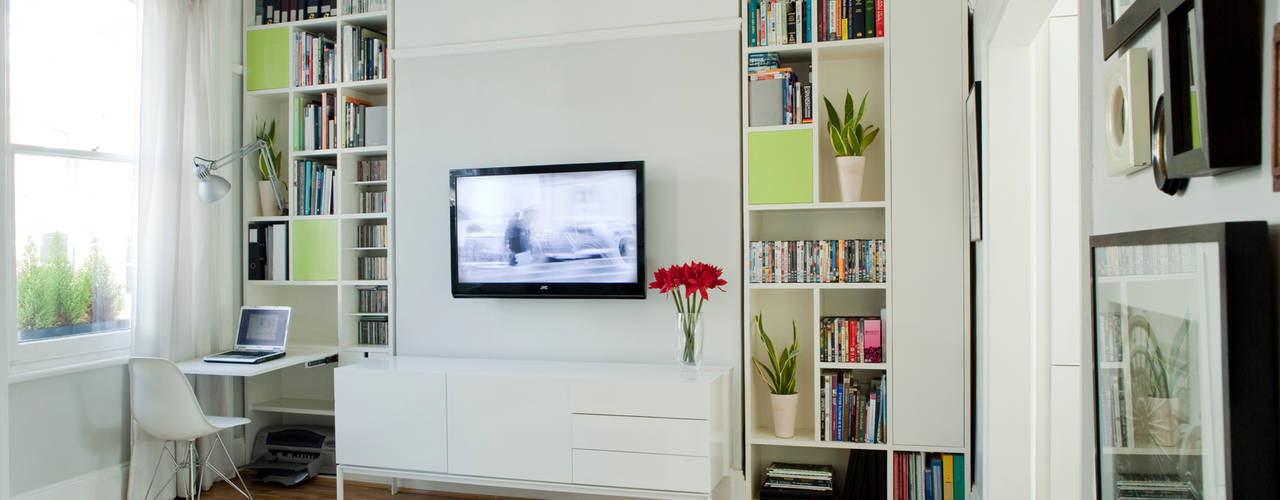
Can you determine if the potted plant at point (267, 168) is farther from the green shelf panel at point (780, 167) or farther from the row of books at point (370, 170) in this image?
the green shelf panel at point (780, 167)

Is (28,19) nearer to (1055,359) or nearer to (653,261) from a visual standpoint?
(653,261)

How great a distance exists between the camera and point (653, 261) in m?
3.72

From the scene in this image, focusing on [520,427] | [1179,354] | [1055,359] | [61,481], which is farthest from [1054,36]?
[61,481]

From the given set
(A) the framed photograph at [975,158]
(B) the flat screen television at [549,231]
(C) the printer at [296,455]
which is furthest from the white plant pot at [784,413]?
(C) the printer at [296,455]

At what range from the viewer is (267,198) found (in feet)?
14.4

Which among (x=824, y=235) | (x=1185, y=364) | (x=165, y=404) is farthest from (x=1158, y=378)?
(x=165, y=404)

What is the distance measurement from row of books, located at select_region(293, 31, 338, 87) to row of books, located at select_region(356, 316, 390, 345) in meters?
1.30

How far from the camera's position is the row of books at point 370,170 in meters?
4.31

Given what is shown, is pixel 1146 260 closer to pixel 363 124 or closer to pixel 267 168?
pixel 363 124

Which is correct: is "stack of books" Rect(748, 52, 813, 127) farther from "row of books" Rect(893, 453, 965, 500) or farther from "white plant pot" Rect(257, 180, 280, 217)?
"white plant pot" Rect(257, 180, 280, 217)

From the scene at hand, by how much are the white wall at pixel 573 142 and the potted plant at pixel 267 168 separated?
797 millimetres

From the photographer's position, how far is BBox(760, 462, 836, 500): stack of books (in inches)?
136

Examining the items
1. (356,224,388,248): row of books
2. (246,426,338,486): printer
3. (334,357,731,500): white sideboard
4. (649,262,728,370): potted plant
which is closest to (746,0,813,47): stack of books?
(649,262,728,370): potted plant

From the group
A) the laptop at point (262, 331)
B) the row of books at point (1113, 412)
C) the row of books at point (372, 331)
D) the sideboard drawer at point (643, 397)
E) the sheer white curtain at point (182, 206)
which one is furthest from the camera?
the row of books at point (372, 331)
